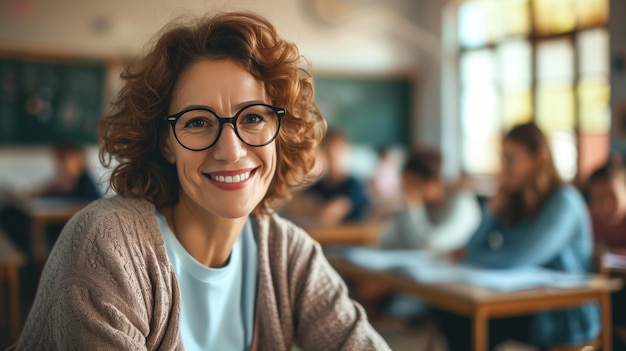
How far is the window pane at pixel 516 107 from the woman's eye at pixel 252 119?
6.09 m

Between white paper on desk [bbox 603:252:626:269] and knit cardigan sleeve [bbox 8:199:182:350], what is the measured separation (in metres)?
2.26

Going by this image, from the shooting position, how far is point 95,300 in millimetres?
894

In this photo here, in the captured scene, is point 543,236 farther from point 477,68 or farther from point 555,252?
point 477,68

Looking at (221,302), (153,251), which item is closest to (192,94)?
(153,251)

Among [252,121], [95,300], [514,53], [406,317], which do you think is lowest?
[406,317]

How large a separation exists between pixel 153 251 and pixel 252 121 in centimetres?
25

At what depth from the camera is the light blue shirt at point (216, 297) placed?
1.06 meters

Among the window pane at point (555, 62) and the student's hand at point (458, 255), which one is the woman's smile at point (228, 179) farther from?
the window pane at point (555, 62)

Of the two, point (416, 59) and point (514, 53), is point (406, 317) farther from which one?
point (416, 59)

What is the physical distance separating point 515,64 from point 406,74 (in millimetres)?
1534

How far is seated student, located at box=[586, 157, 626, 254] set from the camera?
3346mm

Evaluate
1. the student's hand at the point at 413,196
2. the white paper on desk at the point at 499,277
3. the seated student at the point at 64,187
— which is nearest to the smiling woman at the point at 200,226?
the white paper on desk at the point at 499,277

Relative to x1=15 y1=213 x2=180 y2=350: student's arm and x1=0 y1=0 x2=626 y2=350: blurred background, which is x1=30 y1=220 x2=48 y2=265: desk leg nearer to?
x1=0 y1=0 x2=626 y2=350: blurred background

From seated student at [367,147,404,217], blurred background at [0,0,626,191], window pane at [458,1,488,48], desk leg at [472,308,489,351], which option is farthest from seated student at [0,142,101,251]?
window pane at [458,1,488,48]
